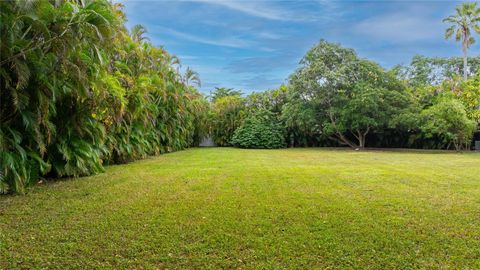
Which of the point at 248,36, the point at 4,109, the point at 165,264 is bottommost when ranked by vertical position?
the point at 165,264

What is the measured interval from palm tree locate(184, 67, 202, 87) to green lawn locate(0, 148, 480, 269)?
8.78 metres

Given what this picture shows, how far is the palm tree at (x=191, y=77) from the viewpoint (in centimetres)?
1334

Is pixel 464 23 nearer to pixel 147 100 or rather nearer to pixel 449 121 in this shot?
pixel 449 121

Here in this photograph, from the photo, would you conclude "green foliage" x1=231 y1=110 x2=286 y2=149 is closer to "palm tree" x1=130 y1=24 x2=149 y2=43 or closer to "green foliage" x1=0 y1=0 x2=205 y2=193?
"palm tree" x1=130 y1=24 x2=149 y2=43

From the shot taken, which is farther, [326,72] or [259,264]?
[326,72]

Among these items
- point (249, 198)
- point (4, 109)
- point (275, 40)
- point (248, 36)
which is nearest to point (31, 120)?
point (4, 109)

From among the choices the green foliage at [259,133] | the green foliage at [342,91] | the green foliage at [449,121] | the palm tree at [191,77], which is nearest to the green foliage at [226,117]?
the green foliage at [259,133]

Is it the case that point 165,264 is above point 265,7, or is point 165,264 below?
below

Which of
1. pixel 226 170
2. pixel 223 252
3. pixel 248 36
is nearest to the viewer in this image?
pixel 223 252

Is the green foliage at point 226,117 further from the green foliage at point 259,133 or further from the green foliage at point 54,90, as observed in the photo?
the green foliage at point 54,90

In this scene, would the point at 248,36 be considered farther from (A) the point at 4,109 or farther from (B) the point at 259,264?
(B) the point at 259,264

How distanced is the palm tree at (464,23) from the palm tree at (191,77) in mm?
16833

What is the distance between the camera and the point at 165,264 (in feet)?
8.11

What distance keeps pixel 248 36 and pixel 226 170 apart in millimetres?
4263
